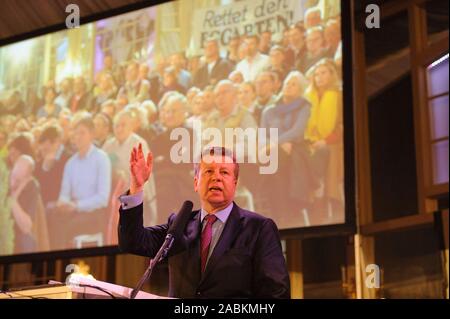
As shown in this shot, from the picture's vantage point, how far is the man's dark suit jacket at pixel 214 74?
4.61 meters

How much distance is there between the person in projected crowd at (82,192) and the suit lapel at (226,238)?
2.42 m

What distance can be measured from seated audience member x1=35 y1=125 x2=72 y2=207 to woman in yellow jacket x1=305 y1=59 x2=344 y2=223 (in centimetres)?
186

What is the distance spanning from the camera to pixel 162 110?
4750mm

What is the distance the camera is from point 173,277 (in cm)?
247

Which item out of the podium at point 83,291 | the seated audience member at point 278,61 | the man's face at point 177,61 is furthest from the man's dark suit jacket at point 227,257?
the man's face at point 177,61

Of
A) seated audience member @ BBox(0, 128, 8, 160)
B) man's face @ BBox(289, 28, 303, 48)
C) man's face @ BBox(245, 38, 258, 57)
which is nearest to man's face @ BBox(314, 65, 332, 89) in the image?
man's face @ BBox(289, 28, 303, 48)

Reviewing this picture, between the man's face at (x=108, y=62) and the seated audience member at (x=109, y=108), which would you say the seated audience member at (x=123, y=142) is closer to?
the seated audience member at (x=109, y=108)

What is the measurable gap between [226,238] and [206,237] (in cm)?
9

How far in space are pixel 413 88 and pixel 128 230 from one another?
336cm

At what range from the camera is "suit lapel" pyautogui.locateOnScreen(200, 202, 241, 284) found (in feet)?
7.78

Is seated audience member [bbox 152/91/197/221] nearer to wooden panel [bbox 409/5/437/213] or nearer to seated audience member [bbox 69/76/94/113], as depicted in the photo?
seated audience member [bbox 69/76/94/113]

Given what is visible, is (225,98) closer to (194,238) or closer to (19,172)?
(19,172)

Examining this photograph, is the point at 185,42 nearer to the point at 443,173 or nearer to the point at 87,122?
the point at 87,122

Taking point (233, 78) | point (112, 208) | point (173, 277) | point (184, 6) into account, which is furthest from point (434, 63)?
point (173, 277)
